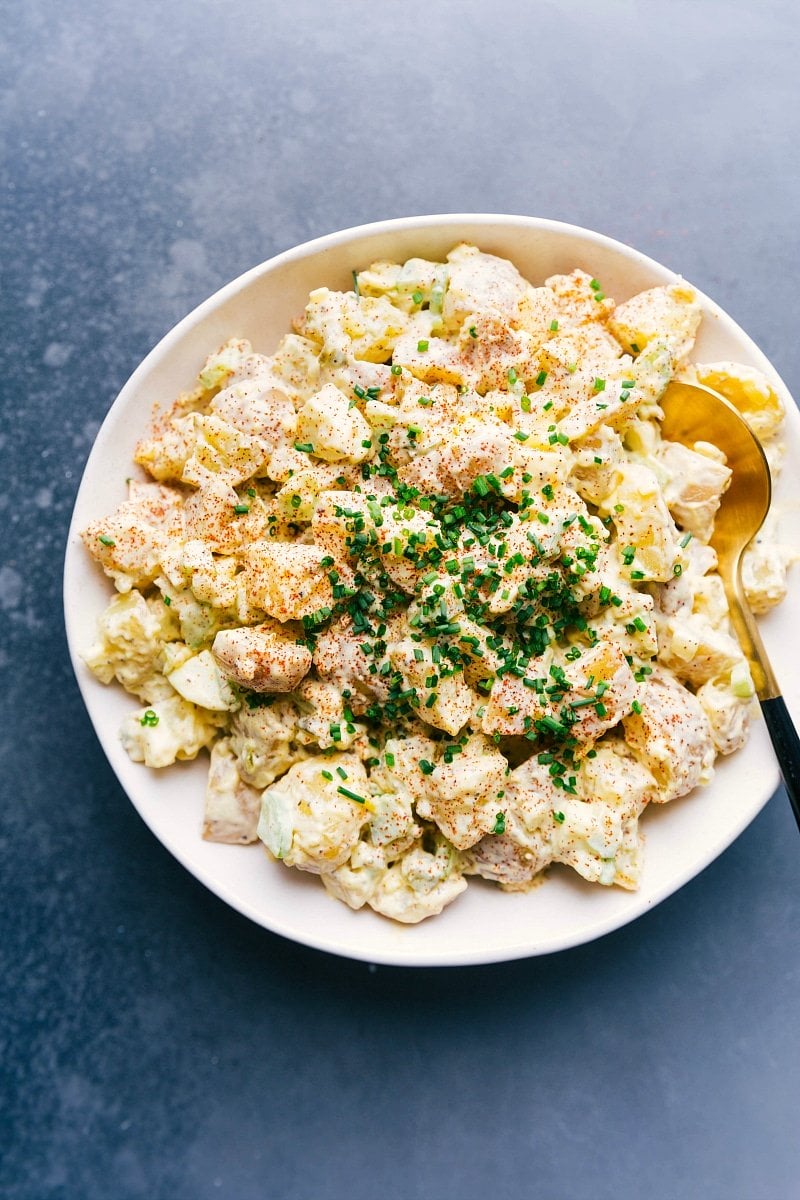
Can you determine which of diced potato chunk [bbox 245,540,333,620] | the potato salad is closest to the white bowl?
the potato salad

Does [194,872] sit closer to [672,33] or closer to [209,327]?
[209,327]

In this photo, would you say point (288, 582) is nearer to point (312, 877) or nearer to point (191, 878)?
point (312, 877)

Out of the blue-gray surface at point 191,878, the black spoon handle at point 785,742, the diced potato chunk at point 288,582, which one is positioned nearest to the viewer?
the diced potato chunk at point 288,582

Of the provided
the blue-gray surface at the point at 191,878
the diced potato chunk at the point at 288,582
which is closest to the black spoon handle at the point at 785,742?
the blue-gray surface at the point at 191,878

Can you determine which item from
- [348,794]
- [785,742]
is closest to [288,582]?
[348,794]

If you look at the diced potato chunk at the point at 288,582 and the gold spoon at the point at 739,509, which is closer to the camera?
the diced potato chunk at the point at 288,582

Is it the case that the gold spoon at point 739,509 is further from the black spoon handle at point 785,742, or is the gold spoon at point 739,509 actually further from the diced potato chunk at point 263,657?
the diced potato chunk at point 263,657
